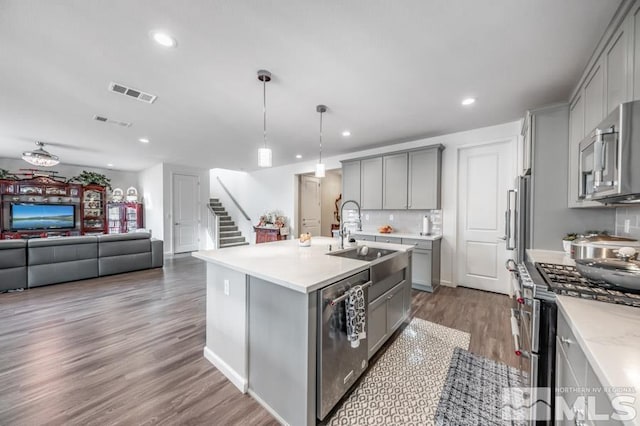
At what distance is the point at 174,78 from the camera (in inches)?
95.7

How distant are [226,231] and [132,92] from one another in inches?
232

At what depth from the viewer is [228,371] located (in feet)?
6.36

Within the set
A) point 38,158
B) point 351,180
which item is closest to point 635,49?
point 351,180

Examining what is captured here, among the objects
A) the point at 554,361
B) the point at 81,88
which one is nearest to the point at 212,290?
the point at 554,361

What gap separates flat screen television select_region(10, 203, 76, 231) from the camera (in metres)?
6.30

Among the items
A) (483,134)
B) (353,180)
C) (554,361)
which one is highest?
(483,134)

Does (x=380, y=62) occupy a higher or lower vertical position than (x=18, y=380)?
higher

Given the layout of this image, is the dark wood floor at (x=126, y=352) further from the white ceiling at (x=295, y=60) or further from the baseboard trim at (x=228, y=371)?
the white ceiling at (x=295, y=60)

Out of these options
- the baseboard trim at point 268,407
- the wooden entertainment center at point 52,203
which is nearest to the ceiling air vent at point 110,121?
the baseboard trim at point 268,407

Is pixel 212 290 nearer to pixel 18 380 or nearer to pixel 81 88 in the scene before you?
pixel 18 380

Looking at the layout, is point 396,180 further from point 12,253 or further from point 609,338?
point 12,253

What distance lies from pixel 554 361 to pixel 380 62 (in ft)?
7.76

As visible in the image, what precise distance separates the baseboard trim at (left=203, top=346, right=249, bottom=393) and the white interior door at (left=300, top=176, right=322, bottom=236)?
4829 millimetres

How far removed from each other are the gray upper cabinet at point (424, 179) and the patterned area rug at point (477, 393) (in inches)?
99.3
